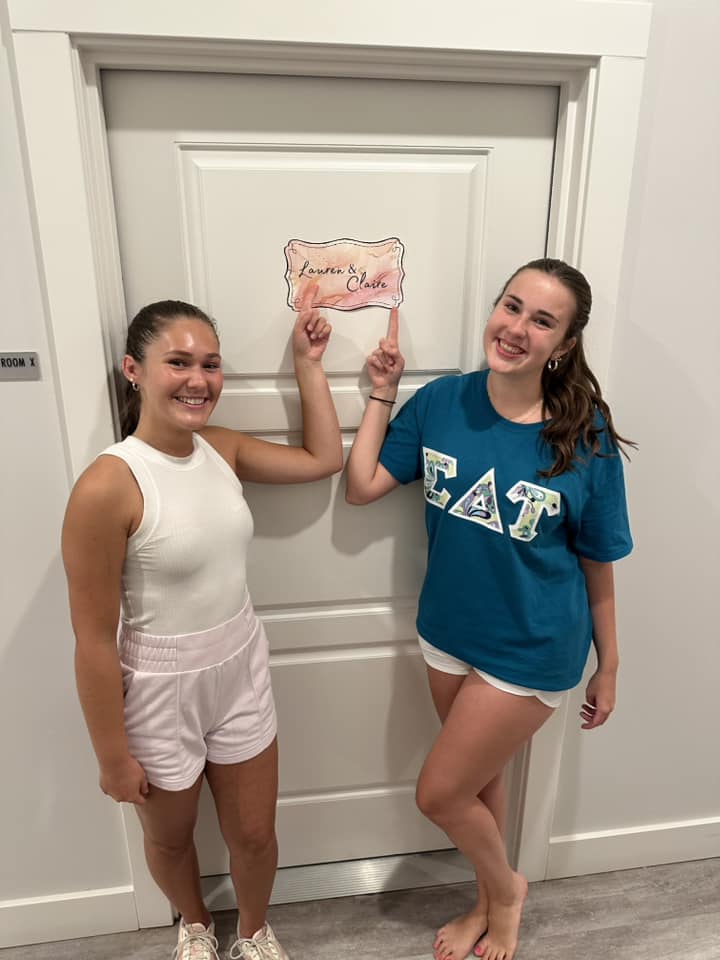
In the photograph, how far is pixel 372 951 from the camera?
157cm

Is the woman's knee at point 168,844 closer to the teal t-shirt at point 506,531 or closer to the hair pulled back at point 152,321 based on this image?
the teal t-shirt at point 506,531

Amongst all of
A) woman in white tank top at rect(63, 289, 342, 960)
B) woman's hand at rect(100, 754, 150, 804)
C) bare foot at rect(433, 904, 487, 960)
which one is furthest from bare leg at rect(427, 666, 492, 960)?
woman's hand at rect(100, 754, 150, 804)

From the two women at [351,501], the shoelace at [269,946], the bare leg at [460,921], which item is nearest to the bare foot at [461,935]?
the bare leg at [460,921]

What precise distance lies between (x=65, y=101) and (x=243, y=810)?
1373 mm

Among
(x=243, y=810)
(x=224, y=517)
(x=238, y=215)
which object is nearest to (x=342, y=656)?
(x=243, y=810)

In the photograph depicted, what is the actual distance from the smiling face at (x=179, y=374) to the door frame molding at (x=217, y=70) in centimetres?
17

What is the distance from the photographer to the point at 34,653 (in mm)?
1409

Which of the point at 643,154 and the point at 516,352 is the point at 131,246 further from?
the point at 643,154

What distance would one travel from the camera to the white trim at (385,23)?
107 centimetres

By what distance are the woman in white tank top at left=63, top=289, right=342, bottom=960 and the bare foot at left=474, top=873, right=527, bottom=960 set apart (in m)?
0.56

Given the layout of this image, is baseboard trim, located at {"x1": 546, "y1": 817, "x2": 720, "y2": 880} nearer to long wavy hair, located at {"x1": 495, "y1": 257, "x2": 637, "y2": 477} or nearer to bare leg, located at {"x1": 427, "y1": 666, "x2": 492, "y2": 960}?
bare leg, located at {"x1": 427, "y1": 666, "x2": 492, "y2": 960}

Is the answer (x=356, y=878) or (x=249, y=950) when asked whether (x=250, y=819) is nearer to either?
(x=249, y=950)

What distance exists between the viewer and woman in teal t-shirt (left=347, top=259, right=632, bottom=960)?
1.22 meters

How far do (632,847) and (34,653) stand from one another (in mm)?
1619
